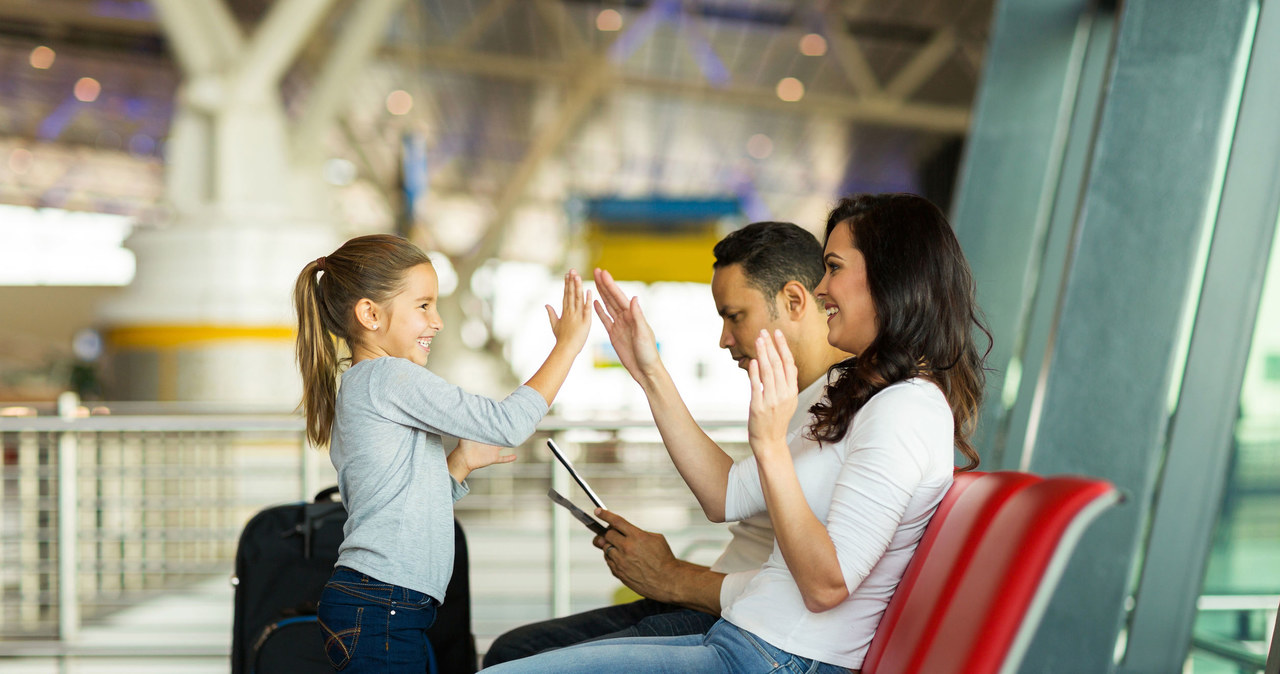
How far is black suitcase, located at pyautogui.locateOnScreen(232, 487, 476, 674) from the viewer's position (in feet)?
6.82

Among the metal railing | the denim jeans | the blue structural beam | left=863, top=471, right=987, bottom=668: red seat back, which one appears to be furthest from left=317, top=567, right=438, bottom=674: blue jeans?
the blue structural beam

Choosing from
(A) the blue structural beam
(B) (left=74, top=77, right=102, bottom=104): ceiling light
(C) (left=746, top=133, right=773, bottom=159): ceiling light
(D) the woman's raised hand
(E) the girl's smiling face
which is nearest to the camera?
(E) the girl's smiling face

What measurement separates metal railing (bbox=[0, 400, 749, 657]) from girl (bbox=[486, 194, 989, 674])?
1462mm

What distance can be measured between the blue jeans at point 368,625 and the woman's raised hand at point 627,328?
0.59 m

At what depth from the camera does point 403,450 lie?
1702 millimetres

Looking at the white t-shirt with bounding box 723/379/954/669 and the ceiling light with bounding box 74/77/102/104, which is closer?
the white t-shirt with bounding box 723/379/954/669

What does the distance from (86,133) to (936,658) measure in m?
23.1

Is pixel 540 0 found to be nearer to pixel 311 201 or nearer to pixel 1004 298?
pixel 311 201

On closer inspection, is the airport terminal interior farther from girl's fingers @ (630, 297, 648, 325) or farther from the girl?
girl's fingers @ (630, 297, 648, 325)

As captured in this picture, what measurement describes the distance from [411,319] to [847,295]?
2.49 ft

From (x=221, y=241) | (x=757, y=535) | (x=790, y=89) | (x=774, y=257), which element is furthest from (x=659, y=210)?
(x=757, y=535)

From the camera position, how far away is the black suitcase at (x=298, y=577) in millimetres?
2078

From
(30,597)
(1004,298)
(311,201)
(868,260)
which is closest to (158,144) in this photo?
(311,201)

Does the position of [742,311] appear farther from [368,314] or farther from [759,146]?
[759,146]
